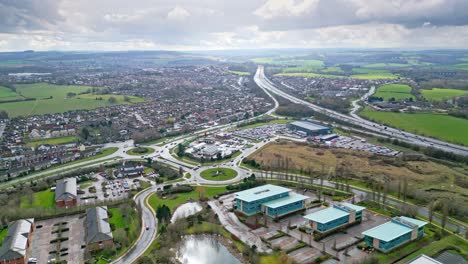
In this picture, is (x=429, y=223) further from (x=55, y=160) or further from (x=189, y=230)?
(x=55, y=160)

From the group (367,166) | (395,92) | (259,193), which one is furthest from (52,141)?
(395,92)

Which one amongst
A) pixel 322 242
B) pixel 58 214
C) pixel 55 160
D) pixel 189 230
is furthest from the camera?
pixel 55 160

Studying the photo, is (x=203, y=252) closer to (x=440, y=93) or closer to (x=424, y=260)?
(x=424, y=260)

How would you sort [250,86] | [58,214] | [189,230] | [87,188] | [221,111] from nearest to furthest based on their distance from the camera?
[189,230]
[58,214]
[87,188]
[221,111]
[250,86]

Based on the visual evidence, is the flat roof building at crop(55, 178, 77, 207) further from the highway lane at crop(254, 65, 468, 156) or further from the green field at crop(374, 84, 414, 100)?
the green field at crop(374, 84, 414, 100)

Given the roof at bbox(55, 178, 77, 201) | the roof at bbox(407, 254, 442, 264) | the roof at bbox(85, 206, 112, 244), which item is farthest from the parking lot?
the roof at bbox(407, 254, 442, 264)

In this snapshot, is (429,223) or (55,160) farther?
(55,160)

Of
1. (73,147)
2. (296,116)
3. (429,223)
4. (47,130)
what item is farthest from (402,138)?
(47,130)
